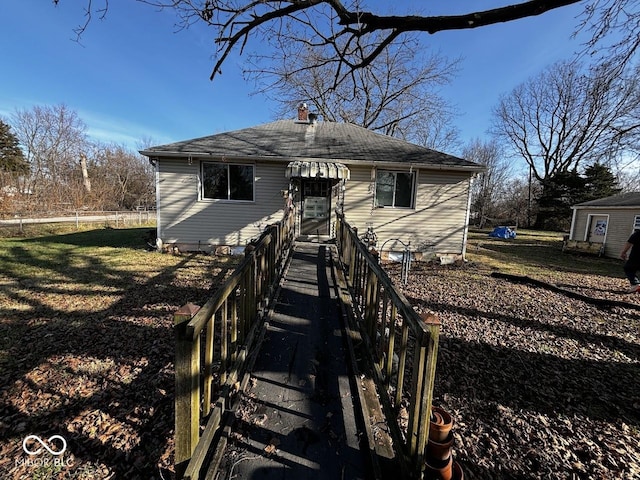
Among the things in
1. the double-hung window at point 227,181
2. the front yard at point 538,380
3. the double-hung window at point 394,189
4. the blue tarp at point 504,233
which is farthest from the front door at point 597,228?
the double-hung window at point 227,181

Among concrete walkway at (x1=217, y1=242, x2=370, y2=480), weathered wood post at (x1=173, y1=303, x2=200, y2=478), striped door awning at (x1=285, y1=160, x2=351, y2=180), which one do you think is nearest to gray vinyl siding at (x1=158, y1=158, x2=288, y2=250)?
striped door awning at (x1=285, y1=160, x2=351, y2=180)

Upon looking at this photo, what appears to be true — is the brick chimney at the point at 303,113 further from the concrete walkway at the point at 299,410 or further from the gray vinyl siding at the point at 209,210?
the concrete walkway at the point at 299,410

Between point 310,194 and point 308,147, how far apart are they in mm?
1846

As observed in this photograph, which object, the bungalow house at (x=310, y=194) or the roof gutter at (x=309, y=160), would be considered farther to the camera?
the bungalow house at (x=310, y=194)

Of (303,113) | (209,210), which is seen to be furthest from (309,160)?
(303,113)

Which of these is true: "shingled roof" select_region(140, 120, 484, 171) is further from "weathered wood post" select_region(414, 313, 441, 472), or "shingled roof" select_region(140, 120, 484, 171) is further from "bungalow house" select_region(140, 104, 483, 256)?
"weathered wood post" select_region(414, 313, 441, 472)

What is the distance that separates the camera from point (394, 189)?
34.3 feet

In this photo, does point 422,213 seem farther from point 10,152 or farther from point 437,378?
point 10,152

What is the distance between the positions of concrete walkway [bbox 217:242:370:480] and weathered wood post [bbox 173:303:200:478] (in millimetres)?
361

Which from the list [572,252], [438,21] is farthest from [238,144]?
[572,252]

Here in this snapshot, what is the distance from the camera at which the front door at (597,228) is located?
15022 millimetres

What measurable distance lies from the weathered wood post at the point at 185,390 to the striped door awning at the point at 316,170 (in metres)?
7.48

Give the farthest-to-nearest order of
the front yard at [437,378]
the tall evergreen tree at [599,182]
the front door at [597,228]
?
the tall evergreen tree at [599,182] < the front door at [597,228] < the front yard at [437,378]

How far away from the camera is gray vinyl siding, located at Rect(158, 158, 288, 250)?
9.98 meters
